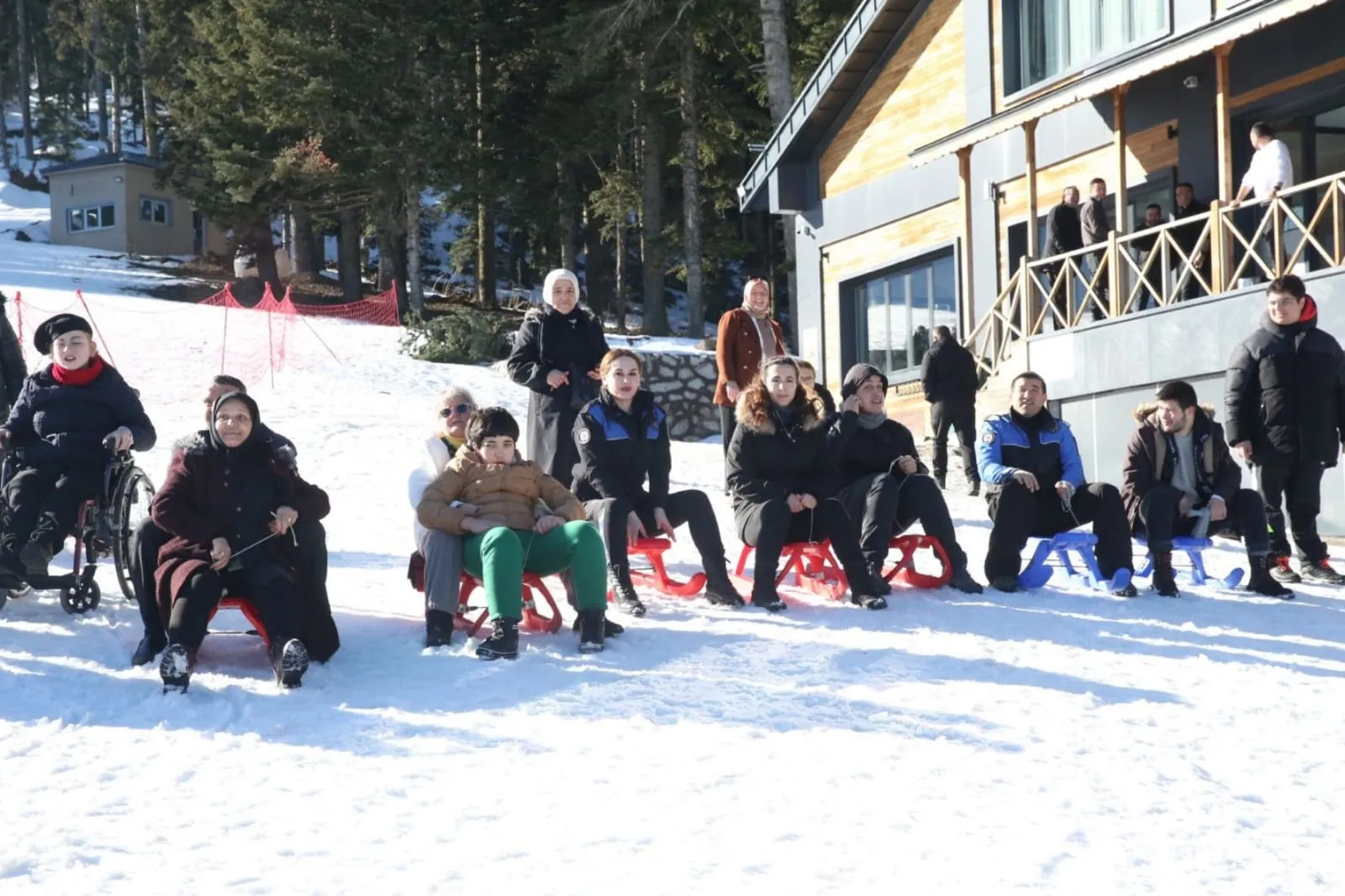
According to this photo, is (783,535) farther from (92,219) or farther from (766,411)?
(92,219)

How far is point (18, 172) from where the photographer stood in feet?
197

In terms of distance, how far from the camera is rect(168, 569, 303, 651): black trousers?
18.5 ft

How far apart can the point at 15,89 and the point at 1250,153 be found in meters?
65.6

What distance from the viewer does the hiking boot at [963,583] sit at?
24.6 feet

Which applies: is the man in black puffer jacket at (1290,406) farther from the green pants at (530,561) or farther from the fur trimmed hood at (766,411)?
the green pants at (530,561)

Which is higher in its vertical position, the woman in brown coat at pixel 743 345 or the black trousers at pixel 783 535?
the woman in brown coat at pixel 743 345

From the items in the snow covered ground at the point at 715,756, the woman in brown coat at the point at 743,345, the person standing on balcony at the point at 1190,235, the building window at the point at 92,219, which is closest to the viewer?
the snow covered ground at the point at 715,756

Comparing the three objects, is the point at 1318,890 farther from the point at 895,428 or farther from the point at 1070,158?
the point at 1070,158

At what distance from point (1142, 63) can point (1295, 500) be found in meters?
6.09

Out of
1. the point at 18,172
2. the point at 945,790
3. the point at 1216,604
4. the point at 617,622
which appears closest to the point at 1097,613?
the point at 1216,604

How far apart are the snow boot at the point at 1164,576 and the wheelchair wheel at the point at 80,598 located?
17.5ft

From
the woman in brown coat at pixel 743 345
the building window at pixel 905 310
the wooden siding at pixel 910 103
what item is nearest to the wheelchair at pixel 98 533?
the woman in brown coat at pixel 743 345

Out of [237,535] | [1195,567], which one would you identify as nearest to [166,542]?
[237,535]

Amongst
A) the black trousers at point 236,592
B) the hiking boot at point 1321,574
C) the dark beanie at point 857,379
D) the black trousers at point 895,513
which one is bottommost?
the hiking boot at point 1321,574
